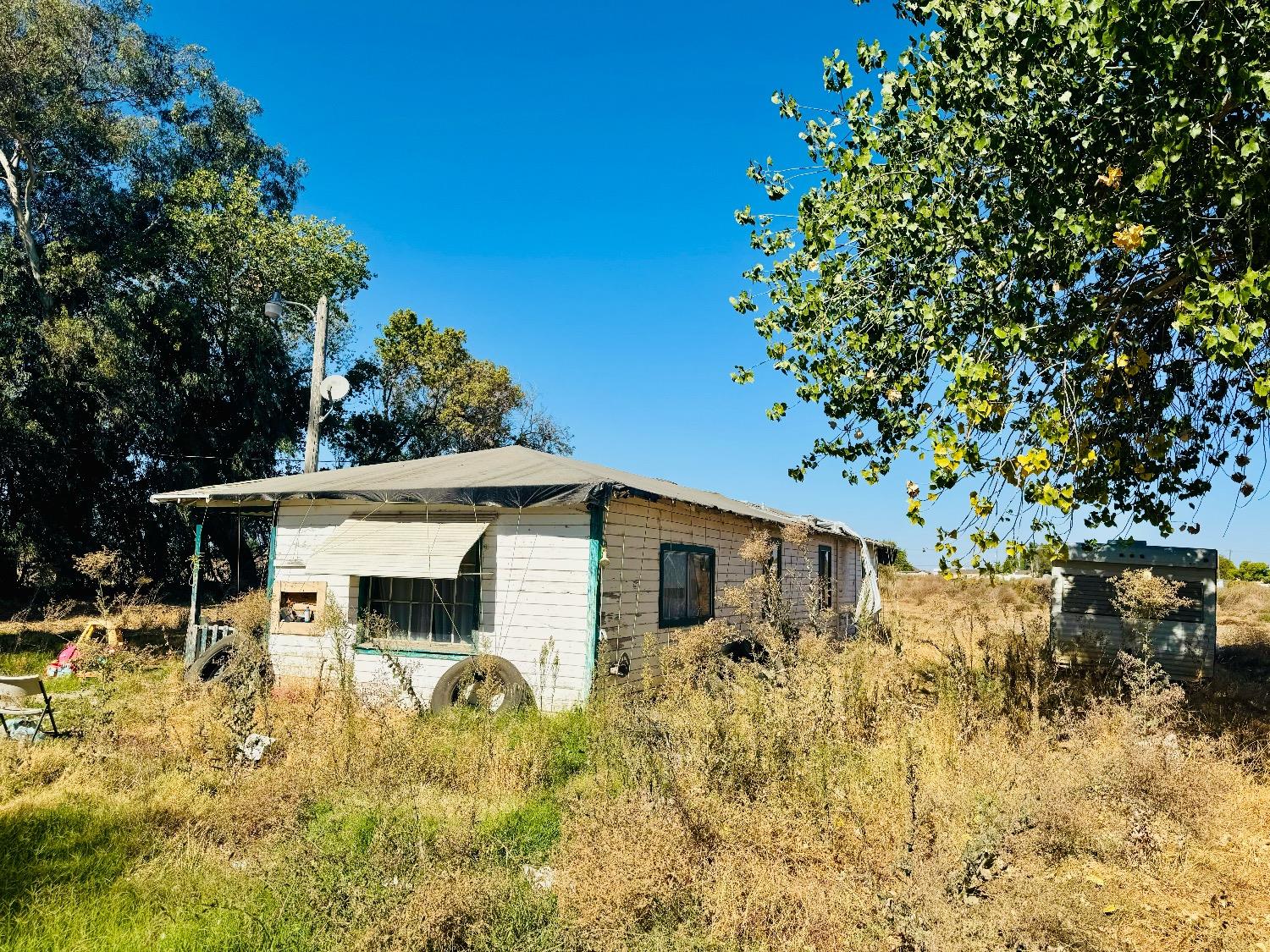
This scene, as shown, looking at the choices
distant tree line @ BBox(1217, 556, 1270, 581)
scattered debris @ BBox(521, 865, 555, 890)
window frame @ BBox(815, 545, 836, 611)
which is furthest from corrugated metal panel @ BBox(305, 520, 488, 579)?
distant tree line @ BBox(1217, 556, 1270, 581)

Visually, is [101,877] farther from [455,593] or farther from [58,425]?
[58,425]

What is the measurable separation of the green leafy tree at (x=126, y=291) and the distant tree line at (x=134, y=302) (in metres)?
0.05

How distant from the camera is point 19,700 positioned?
7.30 meters

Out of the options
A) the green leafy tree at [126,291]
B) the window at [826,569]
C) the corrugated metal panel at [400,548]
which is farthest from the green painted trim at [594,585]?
the green leafy tree at [126,291]

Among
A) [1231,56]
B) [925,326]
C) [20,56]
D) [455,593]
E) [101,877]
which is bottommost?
[101,877]

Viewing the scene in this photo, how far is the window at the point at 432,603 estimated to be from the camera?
9.18 metres

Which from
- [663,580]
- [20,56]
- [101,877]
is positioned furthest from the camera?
[20,56]

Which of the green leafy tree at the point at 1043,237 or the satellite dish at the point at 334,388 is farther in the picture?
the satellite dish at the point at 334,388

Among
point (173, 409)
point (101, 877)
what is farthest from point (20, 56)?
point (101, 877)

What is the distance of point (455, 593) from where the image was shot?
934cm

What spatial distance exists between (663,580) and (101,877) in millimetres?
7112

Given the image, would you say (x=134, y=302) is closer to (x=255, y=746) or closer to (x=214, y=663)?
(x=214, y=663)

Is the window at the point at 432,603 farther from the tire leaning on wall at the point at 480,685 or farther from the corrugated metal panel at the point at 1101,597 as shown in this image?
the corrugated metal panel at the point at 1101,597

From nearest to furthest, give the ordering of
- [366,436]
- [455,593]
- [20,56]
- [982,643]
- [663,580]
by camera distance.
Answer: [982,643]
[455,593]
[663,580]
[20,56]
[366,436]
